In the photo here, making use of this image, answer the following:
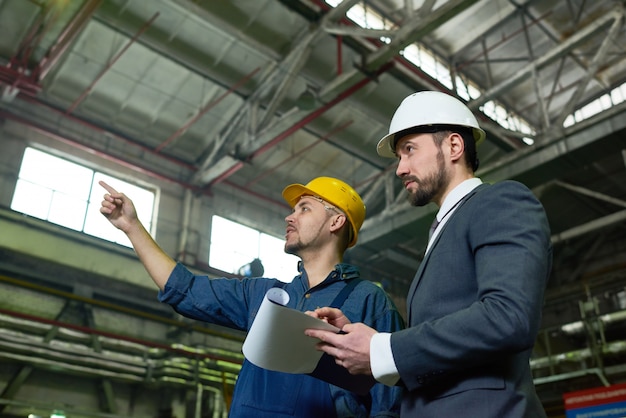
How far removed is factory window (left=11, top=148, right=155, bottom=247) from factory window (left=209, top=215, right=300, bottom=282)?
218 cm

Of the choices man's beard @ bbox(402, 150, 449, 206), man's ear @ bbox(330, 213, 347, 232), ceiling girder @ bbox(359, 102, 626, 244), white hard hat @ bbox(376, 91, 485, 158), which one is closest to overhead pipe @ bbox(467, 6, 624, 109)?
ceiling girder @ bbox(359, 102, 626, 244)

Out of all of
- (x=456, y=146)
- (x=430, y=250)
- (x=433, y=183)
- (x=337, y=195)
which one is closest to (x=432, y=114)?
(x=456, y=146)

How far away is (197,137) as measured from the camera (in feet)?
41.2

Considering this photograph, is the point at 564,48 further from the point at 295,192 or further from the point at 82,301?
the point at 82,301

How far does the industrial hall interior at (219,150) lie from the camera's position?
9047 millimetres

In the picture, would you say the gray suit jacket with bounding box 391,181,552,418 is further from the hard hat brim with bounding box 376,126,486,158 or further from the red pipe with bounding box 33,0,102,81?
the red pipe with bounding box 33,0,102,81

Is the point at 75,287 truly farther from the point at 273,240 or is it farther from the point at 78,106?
the point at 273,240

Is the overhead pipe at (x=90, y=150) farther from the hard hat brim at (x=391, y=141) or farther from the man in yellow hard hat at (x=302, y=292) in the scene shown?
the hard hat brim at (x=391, y=141)

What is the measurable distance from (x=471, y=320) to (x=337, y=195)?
2.00 m

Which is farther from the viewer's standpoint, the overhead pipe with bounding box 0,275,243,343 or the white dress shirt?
the overhead pipe with bounding box 0,275,243,343

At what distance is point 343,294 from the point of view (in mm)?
2818

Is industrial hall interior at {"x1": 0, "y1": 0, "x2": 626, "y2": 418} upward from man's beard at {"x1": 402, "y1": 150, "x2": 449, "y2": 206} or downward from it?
upward

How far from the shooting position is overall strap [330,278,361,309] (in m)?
2.76

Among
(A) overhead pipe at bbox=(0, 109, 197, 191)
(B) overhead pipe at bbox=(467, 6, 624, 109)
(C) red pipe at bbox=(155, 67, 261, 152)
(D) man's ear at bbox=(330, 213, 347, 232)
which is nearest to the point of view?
(D) man's ear at bbox=(330, 213, 347, 232)
